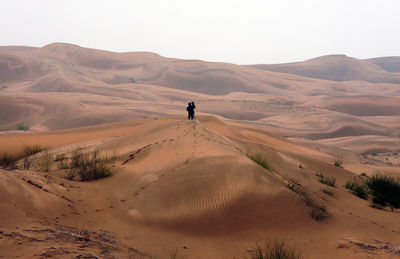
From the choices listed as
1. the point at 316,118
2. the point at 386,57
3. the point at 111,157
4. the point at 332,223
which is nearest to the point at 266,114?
the point at 316,118

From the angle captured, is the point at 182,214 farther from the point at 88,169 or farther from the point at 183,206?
the point at 88,169

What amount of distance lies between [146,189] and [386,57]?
17857cm

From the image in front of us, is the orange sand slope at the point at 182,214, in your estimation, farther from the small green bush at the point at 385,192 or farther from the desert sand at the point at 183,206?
the small green bush at the point at 385,192

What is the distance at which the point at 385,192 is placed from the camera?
955 centimetres

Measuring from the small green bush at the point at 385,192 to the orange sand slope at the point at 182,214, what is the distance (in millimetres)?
657

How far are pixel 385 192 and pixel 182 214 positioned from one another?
605 cm

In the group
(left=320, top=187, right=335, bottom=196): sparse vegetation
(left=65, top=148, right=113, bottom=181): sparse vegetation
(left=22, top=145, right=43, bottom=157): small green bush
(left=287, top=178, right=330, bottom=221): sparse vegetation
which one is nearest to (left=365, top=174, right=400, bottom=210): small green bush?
(left=320, top=187, right=335, bottom=196): sparse vegetation

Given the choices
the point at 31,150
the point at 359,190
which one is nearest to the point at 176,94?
the point at 31,150

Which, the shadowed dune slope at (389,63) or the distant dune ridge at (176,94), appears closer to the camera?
the distant dune ridge at (176,94)

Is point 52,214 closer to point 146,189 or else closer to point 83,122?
point 146,189

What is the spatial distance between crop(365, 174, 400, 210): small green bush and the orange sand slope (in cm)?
66

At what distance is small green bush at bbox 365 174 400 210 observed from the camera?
898 cm

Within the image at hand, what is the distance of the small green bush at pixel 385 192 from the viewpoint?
29.5ft

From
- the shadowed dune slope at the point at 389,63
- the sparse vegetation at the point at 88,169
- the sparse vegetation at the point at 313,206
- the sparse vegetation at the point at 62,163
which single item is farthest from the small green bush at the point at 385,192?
the shadowed dune slope at the point at 389,63
